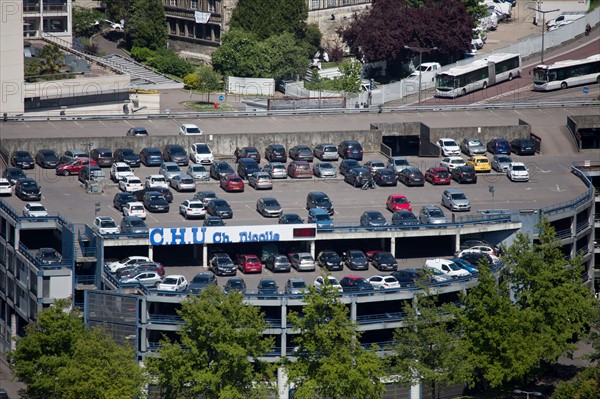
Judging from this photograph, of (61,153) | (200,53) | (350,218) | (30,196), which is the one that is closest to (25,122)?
(61,153)

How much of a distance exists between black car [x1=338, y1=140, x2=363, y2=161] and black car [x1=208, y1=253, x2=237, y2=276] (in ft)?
89.0

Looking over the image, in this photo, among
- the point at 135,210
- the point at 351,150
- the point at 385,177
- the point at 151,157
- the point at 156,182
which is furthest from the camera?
the point at 351,150

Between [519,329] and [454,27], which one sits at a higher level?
[454,27]

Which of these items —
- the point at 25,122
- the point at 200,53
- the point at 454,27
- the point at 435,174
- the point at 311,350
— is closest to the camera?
the point at 311,350

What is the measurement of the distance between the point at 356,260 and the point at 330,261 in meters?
1.87

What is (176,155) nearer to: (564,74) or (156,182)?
(156,182)

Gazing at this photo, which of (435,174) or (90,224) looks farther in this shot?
(435,174)

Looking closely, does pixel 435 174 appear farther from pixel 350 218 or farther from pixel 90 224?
pixel 90 224

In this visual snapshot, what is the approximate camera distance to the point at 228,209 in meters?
126

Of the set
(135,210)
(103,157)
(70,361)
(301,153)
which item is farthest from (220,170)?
(70,361)

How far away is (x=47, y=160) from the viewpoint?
13775cm

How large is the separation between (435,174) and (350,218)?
1268 cm

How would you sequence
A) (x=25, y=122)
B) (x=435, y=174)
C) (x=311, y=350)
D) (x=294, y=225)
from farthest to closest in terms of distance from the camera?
(x=25, y=122) → (x=435, y=174) → (x=294, y=225) → (x=311, y=350)

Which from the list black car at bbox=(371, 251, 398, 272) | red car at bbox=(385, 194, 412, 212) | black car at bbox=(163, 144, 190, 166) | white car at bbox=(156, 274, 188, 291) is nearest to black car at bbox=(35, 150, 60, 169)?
black car at bbox=(163, 144, 190, 166)
